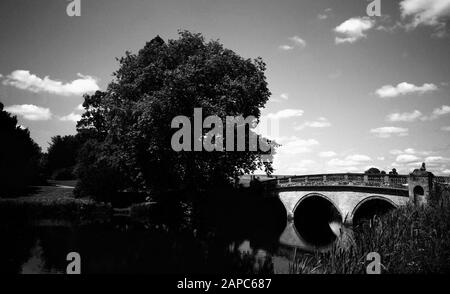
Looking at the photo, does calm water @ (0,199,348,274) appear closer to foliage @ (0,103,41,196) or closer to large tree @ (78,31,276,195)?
large tree @ (78,31,276,195)

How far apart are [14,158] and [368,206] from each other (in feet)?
132

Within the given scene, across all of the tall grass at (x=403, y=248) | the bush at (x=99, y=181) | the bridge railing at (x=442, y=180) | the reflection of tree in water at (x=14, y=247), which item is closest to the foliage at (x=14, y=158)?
the bush at (x=99, y=181)

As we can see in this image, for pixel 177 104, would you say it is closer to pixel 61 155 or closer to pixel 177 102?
pixel 177 102

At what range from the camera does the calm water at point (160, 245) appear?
1440cm

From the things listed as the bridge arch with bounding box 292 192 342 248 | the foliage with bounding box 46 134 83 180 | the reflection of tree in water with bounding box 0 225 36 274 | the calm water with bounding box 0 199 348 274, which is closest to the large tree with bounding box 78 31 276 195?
the calm water with bounding box 0 199 348 274

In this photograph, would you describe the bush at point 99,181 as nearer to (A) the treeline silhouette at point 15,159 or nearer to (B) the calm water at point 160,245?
(B) the calm water at point 160,245

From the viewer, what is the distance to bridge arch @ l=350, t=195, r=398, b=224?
2367 centimetres

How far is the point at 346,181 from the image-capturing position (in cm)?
2641

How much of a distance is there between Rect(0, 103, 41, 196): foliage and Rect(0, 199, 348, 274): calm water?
11581 mm

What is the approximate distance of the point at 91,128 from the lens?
130 ft

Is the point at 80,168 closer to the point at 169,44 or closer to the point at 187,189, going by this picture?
the point at 187,189

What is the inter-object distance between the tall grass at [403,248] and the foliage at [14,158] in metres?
35.0
